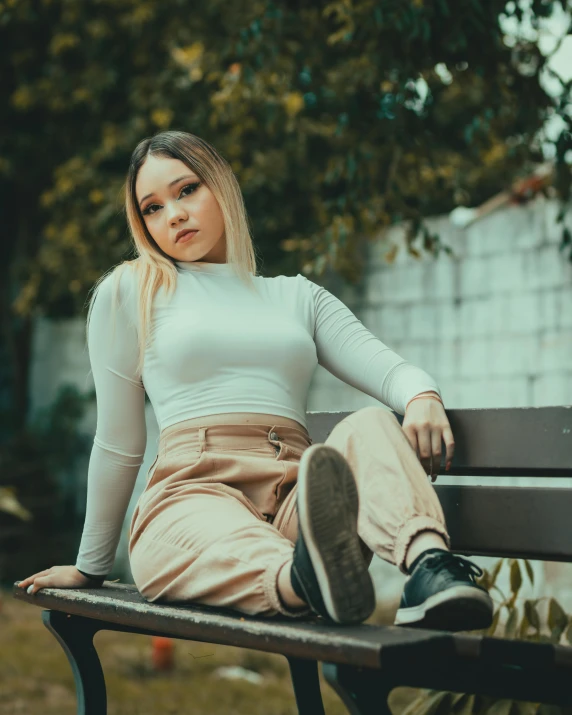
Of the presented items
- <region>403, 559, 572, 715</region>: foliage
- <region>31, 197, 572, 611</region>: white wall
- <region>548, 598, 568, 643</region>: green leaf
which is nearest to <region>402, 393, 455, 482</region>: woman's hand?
<region>403, 559, 572, 715</region>: foliage

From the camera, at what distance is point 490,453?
86.6 inches

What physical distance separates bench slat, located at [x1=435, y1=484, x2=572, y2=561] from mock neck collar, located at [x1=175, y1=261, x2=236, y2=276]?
2.29 ft

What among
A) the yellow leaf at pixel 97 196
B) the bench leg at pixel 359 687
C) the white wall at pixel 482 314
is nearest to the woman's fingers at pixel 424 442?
the bench leg at pixel 359 687

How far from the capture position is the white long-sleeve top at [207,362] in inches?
88.7

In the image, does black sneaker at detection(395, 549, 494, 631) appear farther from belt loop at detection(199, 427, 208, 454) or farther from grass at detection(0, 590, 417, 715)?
grass at detection(0, 590, 417, 715)

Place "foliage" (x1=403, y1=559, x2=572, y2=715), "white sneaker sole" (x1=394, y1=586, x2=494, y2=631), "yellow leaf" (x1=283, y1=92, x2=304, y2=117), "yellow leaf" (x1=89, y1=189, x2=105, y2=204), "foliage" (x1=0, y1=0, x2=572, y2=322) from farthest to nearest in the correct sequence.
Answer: "yellow leaf" (x1=89, y1=189, x2=105, y2=204)
"yellow leaf" (x1=283, y1=92, x2=304, y2=117)
"foliage" (x1=0, y1=0, x2=572, y2=322)
"foliage" (x1=403, y1=559, x2=572, y2=715)
"white sneaker sole" (x1=394, y1=586, x2=494, y2=631)

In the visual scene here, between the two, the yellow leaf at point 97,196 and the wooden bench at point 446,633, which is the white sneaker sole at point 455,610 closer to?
the wooden bench at point 446,633

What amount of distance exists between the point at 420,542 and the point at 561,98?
2.30m

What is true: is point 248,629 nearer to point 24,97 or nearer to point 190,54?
point 190,54

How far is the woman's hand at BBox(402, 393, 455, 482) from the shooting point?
2070 mm

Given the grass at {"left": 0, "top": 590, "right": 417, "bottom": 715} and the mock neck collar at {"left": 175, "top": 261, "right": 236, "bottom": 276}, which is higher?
the mock neck collar at {"left": 175, "top": 261, "right": 236, "bottom": 276}

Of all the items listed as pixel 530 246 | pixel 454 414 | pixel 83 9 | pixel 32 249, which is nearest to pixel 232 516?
pixel 454 414

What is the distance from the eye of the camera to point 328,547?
1618mm

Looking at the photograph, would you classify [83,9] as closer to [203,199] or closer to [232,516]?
[203,199]
